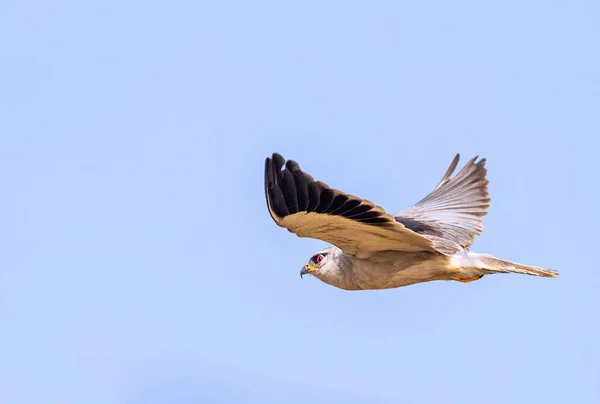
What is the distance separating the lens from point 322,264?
1361 centimetres

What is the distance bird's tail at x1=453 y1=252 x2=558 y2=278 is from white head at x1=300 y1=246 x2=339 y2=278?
1600 mm

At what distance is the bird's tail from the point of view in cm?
1320

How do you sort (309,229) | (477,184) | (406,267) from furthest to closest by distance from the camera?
1. (477,184)
2. (406,267)
3. (309,229)

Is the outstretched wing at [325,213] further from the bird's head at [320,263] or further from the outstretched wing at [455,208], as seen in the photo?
the outstretched wing at [455,208]

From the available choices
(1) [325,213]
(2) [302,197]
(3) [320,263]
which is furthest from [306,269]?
(2) [302,197]

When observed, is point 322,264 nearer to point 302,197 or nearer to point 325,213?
point 325,213

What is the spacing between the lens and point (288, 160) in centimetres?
1033

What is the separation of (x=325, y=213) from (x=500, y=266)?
319cm

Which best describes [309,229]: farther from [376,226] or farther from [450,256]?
[450,256]

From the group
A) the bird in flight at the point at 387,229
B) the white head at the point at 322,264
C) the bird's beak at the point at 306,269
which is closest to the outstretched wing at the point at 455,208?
the bird in flight at the point at 387,229

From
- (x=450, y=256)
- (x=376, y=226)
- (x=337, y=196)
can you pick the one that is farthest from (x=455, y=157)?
(x=337, y=196)

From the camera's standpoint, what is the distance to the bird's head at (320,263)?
13570 millimetres

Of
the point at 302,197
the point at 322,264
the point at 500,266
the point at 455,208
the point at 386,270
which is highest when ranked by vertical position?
the point at 455,208

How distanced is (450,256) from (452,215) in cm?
238
